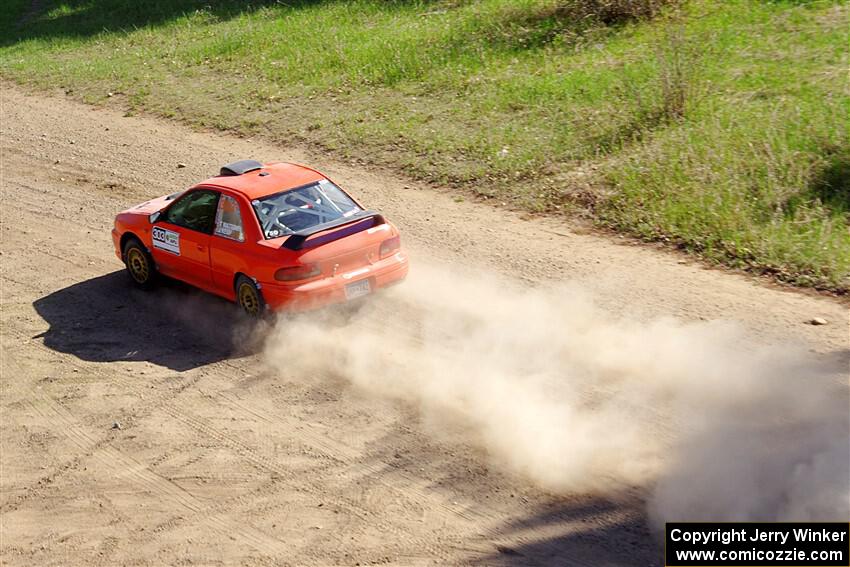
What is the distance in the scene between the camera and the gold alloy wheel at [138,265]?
12.1 metres

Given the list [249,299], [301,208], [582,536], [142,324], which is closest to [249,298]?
[249,299]

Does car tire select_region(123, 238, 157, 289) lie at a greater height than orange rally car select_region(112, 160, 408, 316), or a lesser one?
lesser

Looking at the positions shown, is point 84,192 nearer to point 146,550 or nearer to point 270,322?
point 270,322

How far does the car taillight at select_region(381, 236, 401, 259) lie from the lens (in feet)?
35.0

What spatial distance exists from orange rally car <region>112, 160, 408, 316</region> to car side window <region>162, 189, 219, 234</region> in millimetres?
11

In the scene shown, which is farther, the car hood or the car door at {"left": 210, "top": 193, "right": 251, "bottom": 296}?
the car hood

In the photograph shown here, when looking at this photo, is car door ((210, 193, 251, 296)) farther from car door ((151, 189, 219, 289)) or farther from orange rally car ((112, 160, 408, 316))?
car door ((151, 189, 219, 289))

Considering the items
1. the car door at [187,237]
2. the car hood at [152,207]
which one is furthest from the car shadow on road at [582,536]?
the car hood at [152,207]

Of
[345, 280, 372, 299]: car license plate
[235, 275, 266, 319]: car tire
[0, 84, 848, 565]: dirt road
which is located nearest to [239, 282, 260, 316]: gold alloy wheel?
[235, 275, 266, 319]: car tire
